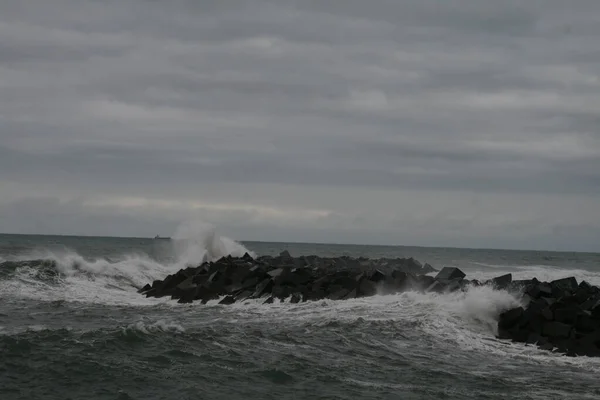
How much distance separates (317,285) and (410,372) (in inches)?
389

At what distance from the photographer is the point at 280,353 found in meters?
13.7

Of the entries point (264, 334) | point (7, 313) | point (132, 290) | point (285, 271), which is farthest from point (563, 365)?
point (132, 290)

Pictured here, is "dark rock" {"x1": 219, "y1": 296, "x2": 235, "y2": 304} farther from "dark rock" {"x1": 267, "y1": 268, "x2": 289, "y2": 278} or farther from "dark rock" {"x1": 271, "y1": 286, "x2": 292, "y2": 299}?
"dark rock" {"x1": 267, "y1": 268, "x2": 289, "y2": 278}

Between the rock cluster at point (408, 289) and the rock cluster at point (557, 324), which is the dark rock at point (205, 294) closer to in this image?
the rock cluster at point (408, 289)

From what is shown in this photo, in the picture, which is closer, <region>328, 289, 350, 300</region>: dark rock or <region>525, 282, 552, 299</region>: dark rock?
<region>525, 282, 552, 299</region>: dark rock

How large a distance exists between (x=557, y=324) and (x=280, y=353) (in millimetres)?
6581

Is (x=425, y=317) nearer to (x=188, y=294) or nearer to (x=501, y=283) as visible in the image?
(x=501, y=283)

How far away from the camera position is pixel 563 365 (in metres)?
14.1

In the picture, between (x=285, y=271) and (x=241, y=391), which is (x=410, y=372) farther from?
(x=285, y=271)

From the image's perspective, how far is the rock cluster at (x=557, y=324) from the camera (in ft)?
51.0

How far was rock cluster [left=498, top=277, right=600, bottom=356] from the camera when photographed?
15.5 metres

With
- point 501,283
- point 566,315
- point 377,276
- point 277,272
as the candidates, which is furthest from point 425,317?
point 277,272

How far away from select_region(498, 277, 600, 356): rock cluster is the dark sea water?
0.51 metres

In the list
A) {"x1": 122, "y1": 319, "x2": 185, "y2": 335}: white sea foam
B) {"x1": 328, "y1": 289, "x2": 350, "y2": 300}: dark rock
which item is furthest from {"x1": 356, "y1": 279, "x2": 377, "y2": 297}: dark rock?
{"x1": 122, "y1": 319, "x2": 185, "y2": 335}: white sea foam
